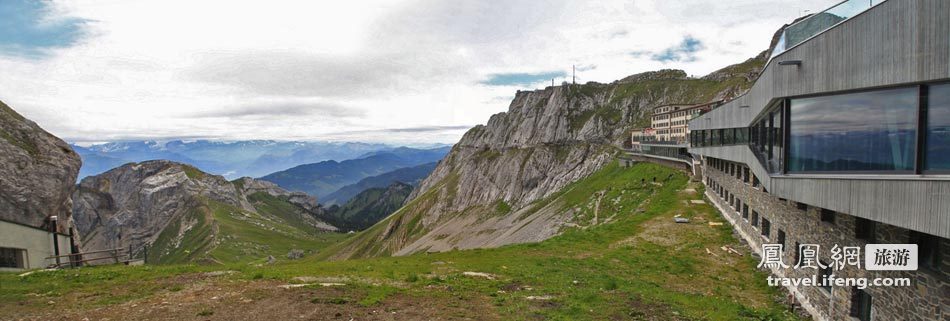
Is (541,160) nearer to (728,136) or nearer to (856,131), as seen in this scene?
(728,136)

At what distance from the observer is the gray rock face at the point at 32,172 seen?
66.8 metres

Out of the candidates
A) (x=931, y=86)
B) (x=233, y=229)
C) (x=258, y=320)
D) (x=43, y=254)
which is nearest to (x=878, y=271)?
(x=931, y=86)

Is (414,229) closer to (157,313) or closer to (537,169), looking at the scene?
(537,169)

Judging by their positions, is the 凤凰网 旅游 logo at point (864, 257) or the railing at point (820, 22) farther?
the railing at point (820, 22)

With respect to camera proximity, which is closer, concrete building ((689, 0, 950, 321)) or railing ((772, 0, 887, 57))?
concrete building ((689, 0, 950, 321))

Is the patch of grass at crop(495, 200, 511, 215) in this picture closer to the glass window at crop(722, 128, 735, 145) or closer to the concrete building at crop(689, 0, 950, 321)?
the glass window at crop(722, 128, 735, 145)

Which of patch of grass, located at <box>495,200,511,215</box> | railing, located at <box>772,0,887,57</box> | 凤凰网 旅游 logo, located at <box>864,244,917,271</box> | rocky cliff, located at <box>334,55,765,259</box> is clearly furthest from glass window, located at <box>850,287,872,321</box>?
patch of grass, located at <box>495,200,511,215</box>

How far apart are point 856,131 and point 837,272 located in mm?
7037

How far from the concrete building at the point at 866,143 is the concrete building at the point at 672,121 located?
3471 inches

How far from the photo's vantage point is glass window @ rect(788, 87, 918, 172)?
12391 millimetres

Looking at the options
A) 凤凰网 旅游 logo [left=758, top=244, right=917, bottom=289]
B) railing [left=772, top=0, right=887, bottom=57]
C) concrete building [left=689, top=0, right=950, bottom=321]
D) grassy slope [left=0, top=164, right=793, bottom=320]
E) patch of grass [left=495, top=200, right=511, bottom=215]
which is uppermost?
railing [left=772, top=0, right=887, bottom=57]

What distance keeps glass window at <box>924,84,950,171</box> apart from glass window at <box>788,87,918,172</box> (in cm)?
41

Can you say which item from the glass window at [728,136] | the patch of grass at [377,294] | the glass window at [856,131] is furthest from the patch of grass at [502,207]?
the glass window at [856,131]

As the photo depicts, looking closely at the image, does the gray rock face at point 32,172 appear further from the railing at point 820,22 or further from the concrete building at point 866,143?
the railing at point 820,22
